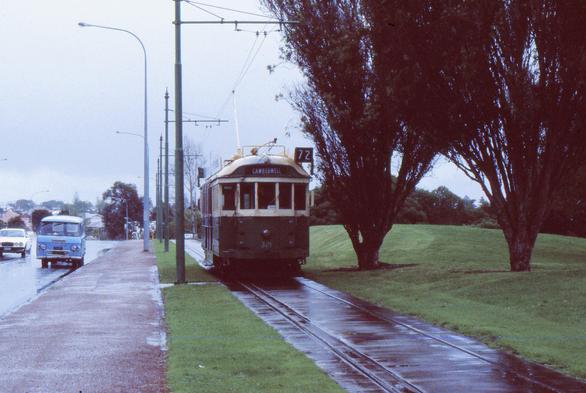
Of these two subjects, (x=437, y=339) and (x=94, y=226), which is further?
(x=94, y=226)

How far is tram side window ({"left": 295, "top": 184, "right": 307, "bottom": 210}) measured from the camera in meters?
25.6

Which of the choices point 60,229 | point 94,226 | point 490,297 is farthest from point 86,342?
point 94,226

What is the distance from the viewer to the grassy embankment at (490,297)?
1298 centimetres

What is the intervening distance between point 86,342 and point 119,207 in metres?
134

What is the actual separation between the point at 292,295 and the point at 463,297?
13.5ft

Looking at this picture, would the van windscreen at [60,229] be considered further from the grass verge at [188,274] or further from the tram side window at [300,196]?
the tram side window at [300,196]

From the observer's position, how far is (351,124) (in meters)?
27.6

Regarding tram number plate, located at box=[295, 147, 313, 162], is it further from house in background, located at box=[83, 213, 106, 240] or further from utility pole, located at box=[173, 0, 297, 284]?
house in background, located at box=[83, 213, 106, 240]

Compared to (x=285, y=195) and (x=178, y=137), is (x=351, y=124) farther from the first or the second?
(x=178, y=137)

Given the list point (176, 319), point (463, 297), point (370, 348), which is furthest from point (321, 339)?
point (463, 297)

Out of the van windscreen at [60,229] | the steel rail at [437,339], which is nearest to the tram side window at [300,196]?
the steel rail at [437,339]

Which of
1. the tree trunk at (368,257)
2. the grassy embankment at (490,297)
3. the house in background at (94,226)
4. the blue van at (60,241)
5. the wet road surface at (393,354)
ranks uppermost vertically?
the house in background at (94,226)

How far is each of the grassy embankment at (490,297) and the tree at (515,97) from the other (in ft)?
7.08

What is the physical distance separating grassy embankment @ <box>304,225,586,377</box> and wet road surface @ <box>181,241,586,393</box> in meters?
0.45
